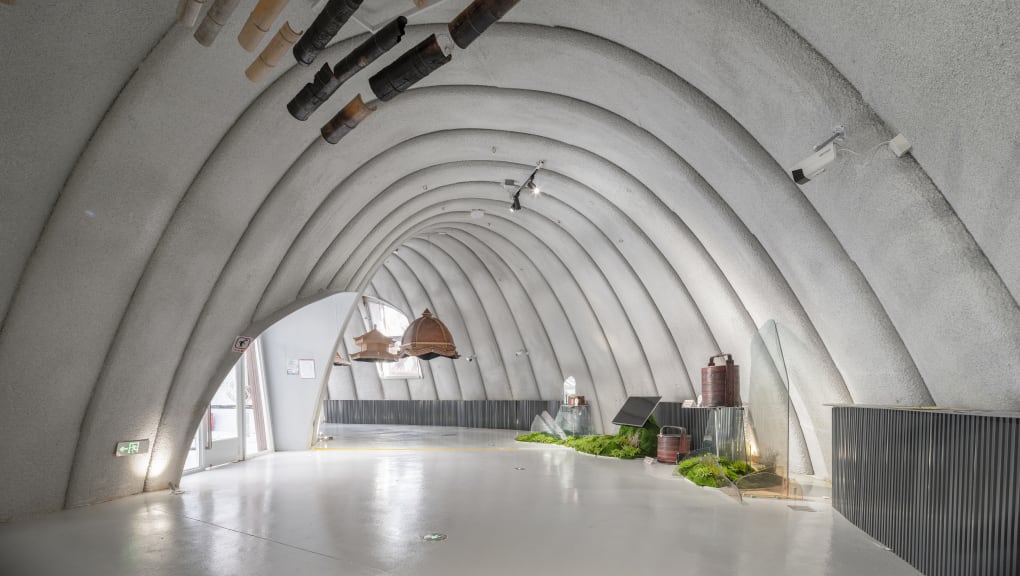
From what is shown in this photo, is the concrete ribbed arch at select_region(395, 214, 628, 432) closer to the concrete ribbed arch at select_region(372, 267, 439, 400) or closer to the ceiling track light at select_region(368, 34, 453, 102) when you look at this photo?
the concrete ribbed arch at select_region(372, 267, 439, 400)

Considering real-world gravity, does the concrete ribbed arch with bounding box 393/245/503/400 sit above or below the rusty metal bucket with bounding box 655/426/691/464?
above

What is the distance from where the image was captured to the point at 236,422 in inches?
572

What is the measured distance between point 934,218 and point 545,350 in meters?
17.8

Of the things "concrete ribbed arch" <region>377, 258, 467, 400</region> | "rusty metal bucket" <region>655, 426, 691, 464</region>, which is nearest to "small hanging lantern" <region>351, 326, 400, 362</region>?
"concrete ribbed arch" <region>377, 258, 467, 400</region>

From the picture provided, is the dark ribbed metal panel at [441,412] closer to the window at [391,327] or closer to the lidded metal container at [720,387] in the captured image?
the window at [391,327]

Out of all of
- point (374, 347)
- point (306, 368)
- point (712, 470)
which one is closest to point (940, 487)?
point (712, 470)

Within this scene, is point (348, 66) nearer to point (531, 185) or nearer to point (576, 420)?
point (531, 185)

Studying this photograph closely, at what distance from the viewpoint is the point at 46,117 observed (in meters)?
5.74

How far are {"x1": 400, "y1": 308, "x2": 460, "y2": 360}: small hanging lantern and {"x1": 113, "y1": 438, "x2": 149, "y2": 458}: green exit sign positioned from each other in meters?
9.34

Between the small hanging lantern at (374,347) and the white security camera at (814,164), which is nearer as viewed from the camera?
the white security camera at (814,164)

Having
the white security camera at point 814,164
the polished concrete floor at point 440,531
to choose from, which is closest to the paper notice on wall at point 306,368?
the polished concrete floor at point 440,531

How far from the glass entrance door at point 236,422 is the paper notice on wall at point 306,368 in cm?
101

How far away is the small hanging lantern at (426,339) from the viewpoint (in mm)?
18395

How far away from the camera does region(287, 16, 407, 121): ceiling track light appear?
18.5 feet
